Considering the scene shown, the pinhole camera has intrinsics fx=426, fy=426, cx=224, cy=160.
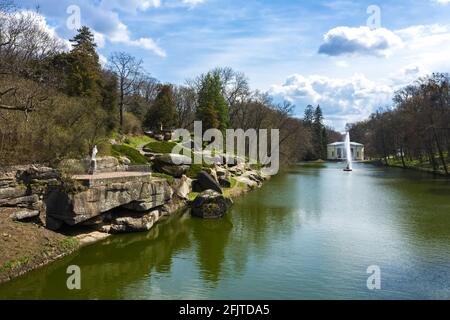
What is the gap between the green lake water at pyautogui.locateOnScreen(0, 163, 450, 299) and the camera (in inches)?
536

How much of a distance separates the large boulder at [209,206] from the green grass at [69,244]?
8.93 m

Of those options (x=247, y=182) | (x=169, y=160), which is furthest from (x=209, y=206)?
(x=247, y=182)

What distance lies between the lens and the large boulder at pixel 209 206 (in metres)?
25.7

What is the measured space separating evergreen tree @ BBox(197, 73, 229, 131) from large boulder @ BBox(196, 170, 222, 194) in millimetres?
19229

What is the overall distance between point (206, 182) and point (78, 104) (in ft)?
34.1

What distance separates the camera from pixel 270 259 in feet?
56.3

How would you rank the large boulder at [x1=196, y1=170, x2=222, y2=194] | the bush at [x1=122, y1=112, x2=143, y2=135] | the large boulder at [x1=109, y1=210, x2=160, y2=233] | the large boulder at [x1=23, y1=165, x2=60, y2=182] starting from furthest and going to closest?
the bush at [x1=122, y1=112, x2=143, y2=135]
the large boulder at [x1=196, y1=170, x2=222, y2=194]
the large boulder at [x1=109, y1=210, x2=160, y2=233]
the large boulder at [x1=23, y1=165, x2=60, y2=182]

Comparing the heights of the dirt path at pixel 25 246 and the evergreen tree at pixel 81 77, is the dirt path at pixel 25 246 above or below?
below

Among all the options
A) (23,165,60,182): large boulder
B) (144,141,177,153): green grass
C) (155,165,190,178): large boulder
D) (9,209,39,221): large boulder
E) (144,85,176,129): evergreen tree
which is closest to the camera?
(9,209,39,221): large boulder

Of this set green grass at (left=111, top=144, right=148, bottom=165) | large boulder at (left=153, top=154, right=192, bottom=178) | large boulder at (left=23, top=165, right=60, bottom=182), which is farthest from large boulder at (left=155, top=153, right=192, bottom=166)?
large boulder at (left=23, top=165, right=60, bottom=182)

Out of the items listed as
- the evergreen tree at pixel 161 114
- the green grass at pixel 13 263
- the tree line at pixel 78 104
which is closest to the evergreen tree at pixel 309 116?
the tree line at pixel 78 104

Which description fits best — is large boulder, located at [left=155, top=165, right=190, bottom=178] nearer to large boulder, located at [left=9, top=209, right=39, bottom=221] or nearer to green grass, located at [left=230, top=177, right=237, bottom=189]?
green grass, located at [left=230, top=177, right=237, bottom=189]

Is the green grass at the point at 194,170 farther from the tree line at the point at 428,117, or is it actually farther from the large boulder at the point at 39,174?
the tree line at the point at 428,117

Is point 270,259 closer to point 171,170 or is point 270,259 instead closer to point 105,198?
point 105,198
